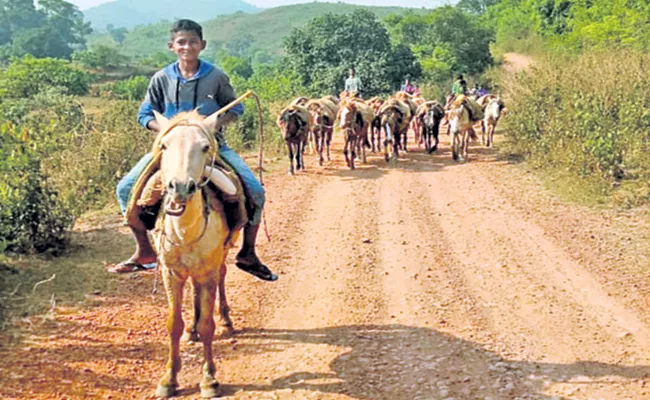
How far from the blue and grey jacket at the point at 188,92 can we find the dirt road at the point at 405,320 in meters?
2.17

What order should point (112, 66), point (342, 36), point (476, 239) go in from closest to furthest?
point (476, 239), point (342, 36), point (112, 66)

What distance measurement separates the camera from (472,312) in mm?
6797

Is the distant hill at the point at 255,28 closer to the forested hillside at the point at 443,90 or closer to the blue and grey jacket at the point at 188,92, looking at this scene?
the forested hillside at the point at 443,90

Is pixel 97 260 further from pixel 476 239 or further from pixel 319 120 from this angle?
pixel 319 120

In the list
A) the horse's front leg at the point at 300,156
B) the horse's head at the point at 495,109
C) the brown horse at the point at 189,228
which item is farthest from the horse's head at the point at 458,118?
the brown horse at the point at 189,228

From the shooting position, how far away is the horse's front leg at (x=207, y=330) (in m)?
5.07

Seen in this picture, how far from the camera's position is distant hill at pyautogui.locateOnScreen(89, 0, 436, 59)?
149m

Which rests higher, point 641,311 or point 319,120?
point 319,120

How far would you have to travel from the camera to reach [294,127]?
15039mm

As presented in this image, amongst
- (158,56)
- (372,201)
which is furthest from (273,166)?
(158,56)

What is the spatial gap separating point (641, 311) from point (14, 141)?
22.8 feet

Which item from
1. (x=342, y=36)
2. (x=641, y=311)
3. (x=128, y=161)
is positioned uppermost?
(x=342, y=36)

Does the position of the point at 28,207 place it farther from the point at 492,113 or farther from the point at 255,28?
the point at 255,28

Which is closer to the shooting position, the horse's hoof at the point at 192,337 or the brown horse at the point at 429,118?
the horse's hoof at the point at 192,337
